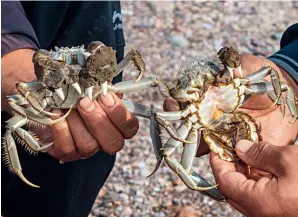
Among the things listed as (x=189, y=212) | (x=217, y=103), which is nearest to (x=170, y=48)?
(x=189, y=212)

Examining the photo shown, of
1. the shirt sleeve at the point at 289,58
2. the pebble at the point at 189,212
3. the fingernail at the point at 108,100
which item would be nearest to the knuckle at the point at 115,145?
the fingernail at the point at 108,100

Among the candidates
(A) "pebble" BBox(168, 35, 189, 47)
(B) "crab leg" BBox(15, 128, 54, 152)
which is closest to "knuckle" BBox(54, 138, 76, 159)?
(B) "crab leg" BBox(15, 128, 54, 152)

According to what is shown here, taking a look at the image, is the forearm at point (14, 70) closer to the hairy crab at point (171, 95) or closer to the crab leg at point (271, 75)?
the hairy crab at point (171, 95)

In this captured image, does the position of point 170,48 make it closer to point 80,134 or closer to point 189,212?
point 189,212

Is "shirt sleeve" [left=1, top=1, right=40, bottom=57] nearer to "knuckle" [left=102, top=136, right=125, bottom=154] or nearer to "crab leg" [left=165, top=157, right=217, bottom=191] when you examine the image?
"knuckle" [left=102, top=136, right=125, bottom=154]

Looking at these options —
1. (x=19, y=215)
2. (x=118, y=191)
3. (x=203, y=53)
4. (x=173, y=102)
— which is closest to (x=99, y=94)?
(x=173, y=102)
